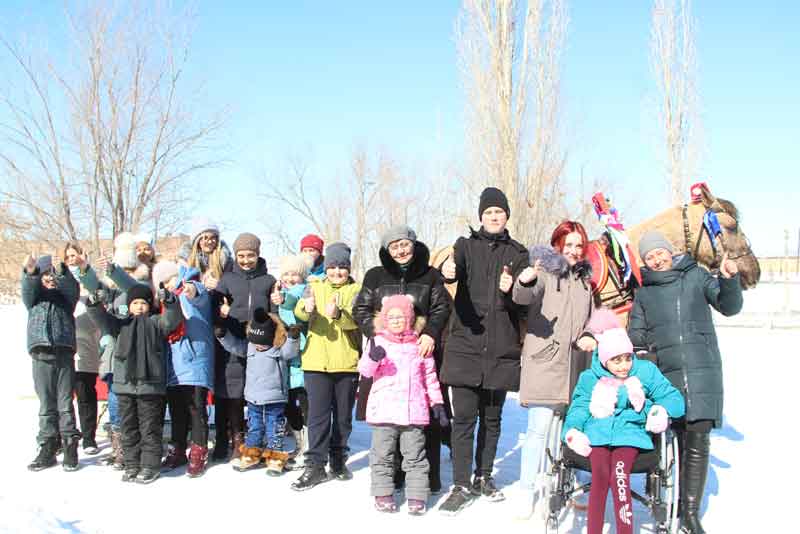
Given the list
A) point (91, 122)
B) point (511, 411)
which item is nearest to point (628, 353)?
point (511, 411)

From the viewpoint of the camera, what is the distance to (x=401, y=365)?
3951 mm

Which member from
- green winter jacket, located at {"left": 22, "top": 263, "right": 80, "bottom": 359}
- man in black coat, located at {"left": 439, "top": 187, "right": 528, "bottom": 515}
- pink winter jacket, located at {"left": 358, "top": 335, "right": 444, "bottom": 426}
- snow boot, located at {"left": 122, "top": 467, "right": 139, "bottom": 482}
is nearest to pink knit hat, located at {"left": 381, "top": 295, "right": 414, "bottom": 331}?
pink winter jacket, located at {"left": 358, "top": 335, "right": 444, "bottom": 426}

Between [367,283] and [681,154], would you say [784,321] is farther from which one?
[367,283]

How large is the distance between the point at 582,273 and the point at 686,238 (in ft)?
3.05

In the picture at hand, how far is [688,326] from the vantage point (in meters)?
3.62

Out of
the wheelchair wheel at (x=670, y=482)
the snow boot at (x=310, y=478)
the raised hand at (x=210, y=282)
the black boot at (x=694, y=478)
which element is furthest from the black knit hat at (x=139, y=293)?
the black boot at (x=694, y=478)

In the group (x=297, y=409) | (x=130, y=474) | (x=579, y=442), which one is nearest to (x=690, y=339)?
(x=579, y=442)

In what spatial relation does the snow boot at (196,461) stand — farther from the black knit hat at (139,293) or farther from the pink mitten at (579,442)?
the pink mitten at (579,442)

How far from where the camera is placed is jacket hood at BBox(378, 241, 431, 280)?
4.17 m

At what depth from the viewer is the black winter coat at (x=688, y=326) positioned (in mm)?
3531

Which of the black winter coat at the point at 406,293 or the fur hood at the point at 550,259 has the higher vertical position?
the fur hood at the point at 550,259

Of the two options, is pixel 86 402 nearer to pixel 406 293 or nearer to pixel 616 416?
pixel 406 293

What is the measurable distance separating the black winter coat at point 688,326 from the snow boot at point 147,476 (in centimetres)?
327

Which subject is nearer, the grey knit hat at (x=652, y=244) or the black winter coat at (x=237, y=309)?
the grey knit hat at (x=652, y=244)
